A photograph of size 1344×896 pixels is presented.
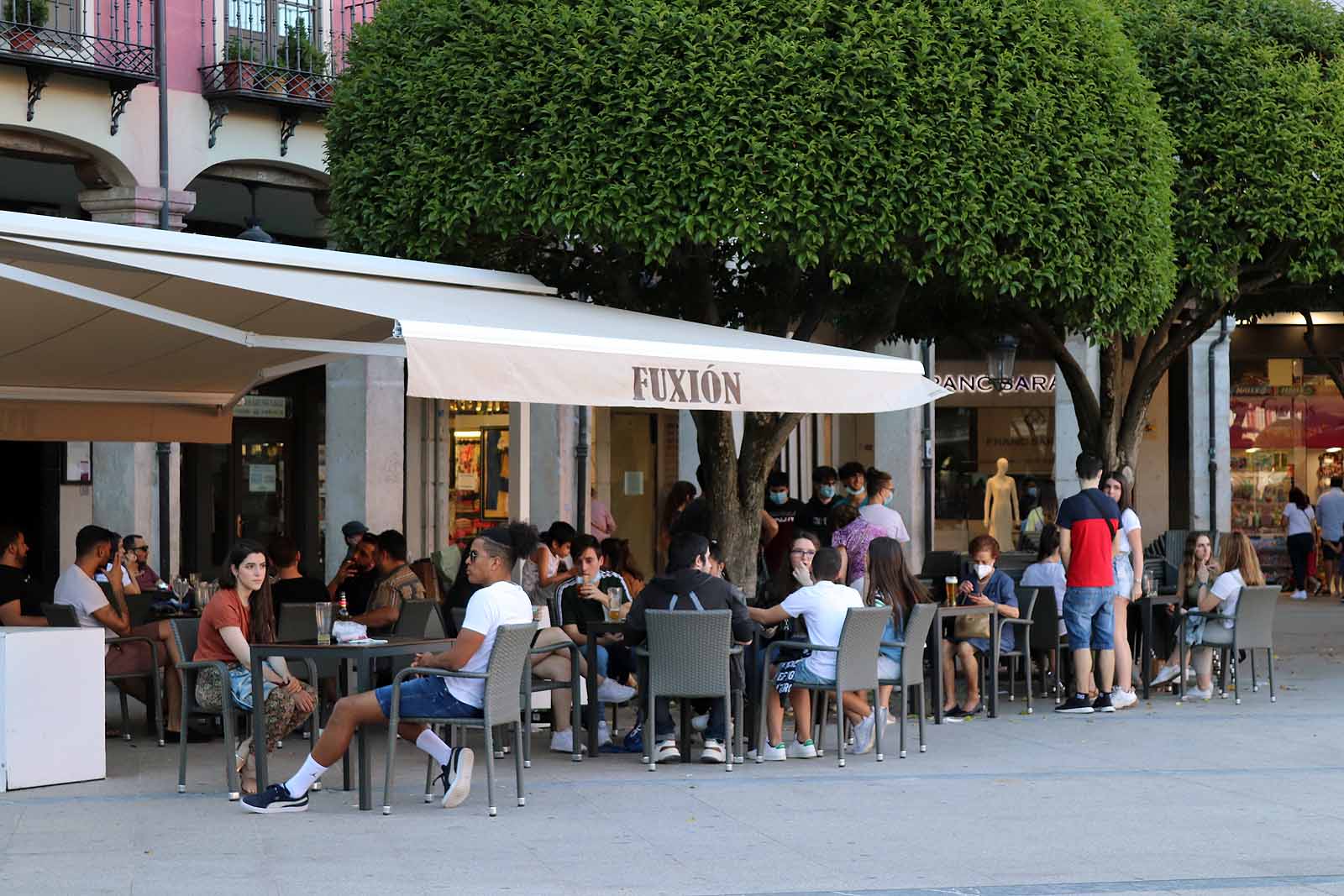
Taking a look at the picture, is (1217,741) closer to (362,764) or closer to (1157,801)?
(1157,801)

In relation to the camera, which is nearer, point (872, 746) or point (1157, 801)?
point (1157, 801)

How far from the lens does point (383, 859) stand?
7.25 metres

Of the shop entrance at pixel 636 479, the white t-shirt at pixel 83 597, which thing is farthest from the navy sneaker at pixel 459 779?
the shop entrance at pixel 636 479

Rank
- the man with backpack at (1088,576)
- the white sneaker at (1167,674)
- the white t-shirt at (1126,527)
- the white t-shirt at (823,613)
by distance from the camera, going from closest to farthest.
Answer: the white t-shirt at (823,613)
the man with backpack at (1088,576)
the white t-shirt at (1126,527)
the white sneaker at (1167,674)

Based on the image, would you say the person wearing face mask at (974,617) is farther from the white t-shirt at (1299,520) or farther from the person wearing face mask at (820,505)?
the white t-shirt at (1299,520)

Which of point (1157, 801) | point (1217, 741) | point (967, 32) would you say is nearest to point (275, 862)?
point (1157, 801)

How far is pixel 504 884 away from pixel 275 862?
1.01 meters

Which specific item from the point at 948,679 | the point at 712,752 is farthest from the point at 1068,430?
the point at 712,752

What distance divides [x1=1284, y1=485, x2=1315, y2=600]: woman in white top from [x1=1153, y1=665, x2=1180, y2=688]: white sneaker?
12529 millimetres

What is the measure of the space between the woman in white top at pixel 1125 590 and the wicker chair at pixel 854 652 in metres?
3.14

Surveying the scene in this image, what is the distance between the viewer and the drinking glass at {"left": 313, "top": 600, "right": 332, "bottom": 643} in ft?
29.8

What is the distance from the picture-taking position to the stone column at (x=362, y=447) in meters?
19.9

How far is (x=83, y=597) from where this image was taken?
10945 mm

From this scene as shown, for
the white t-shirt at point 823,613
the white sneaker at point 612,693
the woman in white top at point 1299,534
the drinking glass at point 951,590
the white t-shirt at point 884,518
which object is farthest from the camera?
the woman in white top at point 1299,534
